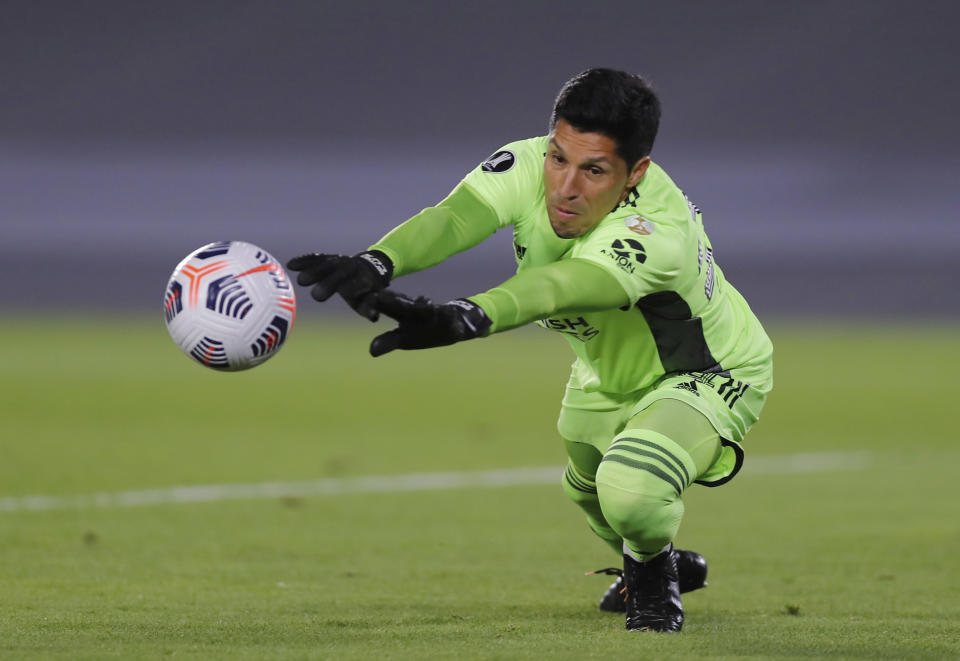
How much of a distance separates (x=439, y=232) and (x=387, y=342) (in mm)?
902

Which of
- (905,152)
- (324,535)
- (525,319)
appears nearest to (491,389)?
(324,535)

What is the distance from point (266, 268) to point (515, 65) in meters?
43.3

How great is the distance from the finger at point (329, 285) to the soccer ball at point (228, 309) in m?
0.53

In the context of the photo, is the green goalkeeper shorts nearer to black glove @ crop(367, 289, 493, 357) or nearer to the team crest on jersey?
the team crest on jersey

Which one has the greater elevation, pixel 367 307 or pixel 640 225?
pixel 640 225

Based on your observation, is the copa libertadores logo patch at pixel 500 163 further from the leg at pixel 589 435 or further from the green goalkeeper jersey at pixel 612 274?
the leg at pixel 589 435

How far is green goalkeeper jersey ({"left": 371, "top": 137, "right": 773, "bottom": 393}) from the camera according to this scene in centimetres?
457

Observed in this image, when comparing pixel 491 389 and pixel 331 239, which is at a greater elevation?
pixel 491 389

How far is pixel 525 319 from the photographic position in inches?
175

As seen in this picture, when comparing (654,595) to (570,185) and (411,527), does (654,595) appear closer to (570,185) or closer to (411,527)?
(570,185)

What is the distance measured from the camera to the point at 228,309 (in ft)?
15.8

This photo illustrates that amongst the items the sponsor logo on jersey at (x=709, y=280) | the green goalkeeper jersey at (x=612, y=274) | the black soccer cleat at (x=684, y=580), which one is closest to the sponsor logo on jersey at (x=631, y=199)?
the green goalkeeper jersey at (x=612, y=274)

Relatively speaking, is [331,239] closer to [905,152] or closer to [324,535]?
[905,152]

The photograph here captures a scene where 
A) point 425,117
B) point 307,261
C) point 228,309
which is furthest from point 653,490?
point 425,117
